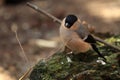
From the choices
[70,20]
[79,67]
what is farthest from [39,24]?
[79,67]

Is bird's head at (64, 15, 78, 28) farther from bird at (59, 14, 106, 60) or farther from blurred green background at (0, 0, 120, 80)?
blurred green background at (0, 0, 120, 80)

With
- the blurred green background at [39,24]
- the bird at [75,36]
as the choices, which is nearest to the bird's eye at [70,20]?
the bird at [75,36]

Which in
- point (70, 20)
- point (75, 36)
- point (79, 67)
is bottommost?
point (79, 67)

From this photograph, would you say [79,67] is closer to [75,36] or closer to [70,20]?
[75,36]

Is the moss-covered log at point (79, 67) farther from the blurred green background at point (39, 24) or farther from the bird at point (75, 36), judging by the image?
the blurred green background at point (39, 24)

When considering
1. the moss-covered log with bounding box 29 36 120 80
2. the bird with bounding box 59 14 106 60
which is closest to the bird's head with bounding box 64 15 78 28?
the bird with bounding box 59 14 106 60
